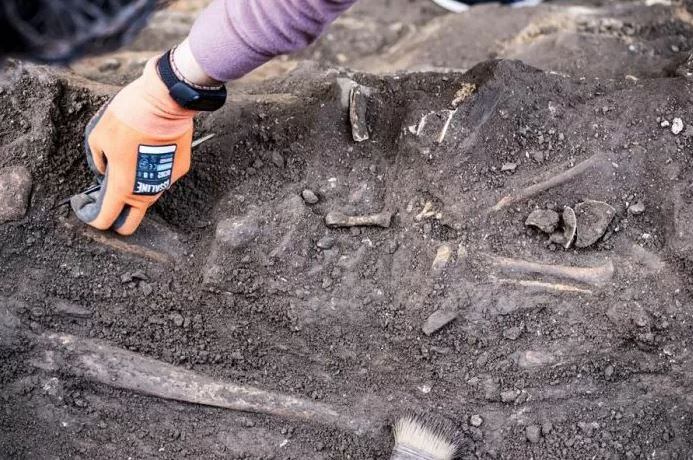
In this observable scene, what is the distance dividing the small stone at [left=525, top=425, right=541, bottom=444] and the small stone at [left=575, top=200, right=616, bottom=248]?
64 cm

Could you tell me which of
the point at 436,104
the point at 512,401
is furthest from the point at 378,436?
the point at 436,104

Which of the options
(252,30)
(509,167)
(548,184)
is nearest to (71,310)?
(252,30)

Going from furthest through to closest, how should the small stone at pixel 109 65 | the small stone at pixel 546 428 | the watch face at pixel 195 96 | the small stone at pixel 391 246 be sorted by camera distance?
the small stone at pixel 109 65
the small stone at pixel 391 246
the small stone at pixel 546 428
the watch face at pixel 195 96

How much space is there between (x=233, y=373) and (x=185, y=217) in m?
0.62

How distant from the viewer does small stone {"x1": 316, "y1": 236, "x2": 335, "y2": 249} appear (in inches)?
103

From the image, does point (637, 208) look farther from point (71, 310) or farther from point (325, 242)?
point (71, 310)

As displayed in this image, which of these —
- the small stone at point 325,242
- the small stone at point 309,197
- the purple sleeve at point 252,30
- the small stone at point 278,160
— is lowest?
the small stone at point 325,242

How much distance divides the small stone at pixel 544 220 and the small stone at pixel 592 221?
0.08 metres

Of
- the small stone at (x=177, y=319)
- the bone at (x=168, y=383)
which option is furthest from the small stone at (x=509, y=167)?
the small stone at (x=177, y=319)

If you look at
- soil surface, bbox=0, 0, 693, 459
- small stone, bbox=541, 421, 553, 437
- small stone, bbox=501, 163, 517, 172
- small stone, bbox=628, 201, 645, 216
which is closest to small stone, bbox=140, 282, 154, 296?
soil surface, bbox=0, 0, 693, 459

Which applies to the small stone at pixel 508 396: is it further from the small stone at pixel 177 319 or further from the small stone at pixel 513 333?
the small stone at pixel 177 319


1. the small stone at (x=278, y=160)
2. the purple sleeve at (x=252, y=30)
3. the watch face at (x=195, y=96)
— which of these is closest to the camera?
the purple sleeve at (x=252, y=30)

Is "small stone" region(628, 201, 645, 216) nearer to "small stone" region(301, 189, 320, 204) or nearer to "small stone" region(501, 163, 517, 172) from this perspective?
"small stone" region(501, 163, 517, 172)

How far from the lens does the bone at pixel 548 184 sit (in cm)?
262
